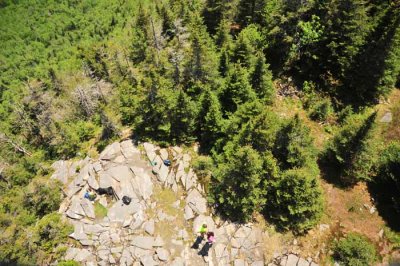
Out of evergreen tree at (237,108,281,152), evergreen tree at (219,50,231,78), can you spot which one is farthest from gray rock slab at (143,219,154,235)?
evergreen tree at (219,50,231,78)

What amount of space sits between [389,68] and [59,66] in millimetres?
77821

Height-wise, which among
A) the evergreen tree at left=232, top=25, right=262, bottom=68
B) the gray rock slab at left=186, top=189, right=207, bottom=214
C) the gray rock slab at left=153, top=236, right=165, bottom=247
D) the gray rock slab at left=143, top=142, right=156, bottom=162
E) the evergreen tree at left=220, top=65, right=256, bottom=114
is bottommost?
the gray rock slab at left=153, top=236, right=165, bottom=247

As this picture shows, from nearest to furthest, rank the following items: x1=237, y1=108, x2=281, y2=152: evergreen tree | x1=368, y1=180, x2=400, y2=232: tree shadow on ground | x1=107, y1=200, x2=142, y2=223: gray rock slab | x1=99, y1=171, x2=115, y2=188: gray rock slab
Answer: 1. x1=237, y1=108, x2=281, y2=152: evergreen tree
2. x1=107, y1=200, x2=142, y2=223: gray rock slab
3. x1=99, y1=171, x2=115, y2=188: gray rock slab
4. x1=368, y1=180, x2=400, y2=232: tree shadow on ground

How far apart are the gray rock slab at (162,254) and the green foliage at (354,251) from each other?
1685 centimetres

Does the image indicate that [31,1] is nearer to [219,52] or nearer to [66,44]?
[66,44]

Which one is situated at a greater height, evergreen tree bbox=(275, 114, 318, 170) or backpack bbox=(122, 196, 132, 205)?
evergreen tree bbox=(275, 114, 318, 170)

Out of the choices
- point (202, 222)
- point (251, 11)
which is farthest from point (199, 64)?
point (202, 222)

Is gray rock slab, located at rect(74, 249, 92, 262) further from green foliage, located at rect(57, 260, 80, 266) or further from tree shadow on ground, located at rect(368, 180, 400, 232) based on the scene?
tree shadow on ground, located at rect(368, 180, 400, 232)

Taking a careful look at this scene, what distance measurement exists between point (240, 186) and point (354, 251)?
1288 cm

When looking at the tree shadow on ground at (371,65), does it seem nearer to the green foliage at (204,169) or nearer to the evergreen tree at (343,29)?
the evergreen tree at (343,29)

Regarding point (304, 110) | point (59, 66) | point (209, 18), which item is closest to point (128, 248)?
point (304, 110)

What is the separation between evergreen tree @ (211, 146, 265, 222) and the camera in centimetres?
2666

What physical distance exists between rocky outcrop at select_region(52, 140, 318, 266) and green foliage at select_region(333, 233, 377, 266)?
4.77m

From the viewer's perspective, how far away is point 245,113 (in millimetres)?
32125
